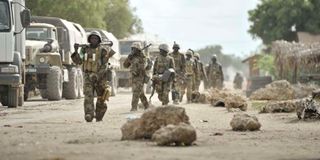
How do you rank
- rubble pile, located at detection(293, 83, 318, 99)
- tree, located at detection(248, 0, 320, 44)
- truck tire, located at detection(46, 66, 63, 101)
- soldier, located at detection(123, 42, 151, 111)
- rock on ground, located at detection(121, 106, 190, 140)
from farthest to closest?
tree, located at detection(248, 0, 320, 44) → rubble pile, located at detection(293, 83, 318, 99) → truck tire, located at detection(46, 66, 63, 101) → soldier, located at detection(123, 42, 151, 111) → rock on ground, located at detection(121, 106, 190, 140)

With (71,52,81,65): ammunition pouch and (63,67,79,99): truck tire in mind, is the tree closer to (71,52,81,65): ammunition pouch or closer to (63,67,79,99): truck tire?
(63,67,79,99): truck tire

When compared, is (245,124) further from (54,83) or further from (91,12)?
(91,12)

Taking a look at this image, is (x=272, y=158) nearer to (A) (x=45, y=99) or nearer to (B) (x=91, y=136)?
(B) (x=91, y=136)

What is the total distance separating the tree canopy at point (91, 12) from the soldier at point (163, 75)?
22.6 metres

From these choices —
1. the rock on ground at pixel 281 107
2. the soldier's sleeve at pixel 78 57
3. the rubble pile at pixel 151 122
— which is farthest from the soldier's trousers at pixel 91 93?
the rock on ground at pixel 281 107

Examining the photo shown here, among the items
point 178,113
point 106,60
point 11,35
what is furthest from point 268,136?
point 11,35

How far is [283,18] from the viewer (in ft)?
177

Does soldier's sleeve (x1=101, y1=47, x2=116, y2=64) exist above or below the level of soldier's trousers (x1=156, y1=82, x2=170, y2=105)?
above

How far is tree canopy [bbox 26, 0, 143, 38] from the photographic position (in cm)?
4306

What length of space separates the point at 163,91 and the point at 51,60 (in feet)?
24.3

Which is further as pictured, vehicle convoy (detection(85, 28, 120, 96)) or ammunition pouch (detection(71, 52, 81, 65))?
vehicle convoy (detection(85, 28, 120, 96))

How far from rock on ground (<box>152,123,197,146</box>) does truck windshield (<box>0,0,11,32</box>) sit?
35.0ft

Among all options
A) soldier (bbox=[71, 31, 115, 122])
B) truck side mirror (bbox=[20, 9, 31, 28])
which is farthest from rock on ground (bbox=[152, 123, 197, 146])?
truck side mirror (bbox=[20, 9, 31, 28])

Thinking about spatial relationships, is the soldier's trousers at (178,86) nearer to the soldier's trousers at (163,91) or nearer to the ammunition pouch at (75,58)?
the soldier's trousers at (163,91)
